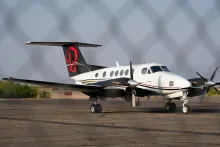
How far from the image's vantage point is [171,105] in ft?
71.5

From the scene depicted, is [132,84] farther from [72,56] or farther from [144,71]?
[72,56]

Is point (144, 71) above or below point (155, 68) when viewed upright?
below

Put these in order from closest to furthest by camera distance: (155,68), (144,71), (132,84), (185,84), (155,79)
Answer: (185,84), (132,84), (155,79), (155,68), (144,71)

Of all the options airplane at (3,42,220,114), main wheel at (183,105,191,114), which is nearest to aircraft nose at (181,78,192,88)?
airplane at (3,42,220,114)

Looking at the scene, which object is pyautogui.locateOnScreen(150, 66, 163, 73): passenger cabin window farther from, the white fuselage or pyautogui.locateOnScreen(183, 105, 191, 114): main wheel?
pyautogui.locateOnScreen(183, 105, 191, 114): main wheel

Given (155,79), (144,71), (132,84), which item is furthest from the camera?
(144,71)

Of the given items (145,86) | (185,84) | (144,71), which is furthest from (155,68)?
(185,84)

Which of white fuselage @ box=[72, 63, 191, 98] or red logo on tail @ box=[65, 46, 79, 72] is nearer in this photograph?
white fuselage @ box=[72, 63, 191, 98]

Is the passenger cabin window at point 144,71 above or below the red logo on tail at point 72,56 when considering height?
below

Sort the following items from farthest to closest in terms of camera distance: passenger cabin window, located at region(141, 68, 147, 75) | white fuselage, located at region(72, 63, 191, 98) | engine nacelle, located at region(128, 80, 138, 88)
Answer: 1. passenger cabin window, located at region(141, 68, 147, 75)
2. engine nacelle, located at region(128, 80, 138, 88)
3. white fuselage, located at region(72, 63, 191, 98)

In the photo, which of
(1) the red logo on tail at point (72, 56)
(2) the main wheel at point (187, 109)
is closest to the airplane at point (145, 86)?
(2) the main wheel at point (187, 109)

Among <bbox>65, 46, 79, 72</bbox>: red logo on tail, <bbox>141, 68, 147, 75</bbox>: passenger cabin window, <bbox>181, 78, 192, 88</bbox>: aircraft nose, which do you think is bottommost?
<bbox>181, 78, 192, 88</bbox>: aircraft nose

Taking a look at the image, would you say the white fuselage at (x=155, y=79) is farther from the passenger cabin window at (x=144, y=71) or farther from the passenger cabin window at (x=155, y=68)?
the passenger cabin window at (x=155, y=68)

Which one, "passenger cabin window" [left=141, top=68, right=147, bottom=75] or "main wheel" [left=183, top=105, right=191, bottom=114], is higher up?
"passenger cabin window" [left=141, top=68, right=147, bottom=75]
